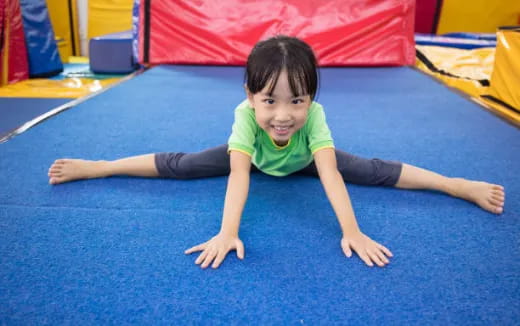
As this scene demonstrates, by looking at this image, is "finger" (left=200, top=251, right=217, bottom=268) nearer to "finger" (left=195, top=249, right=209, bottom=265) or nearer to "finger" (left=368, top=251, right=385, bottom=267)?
"finger" (left=195, top=249, right=209, bottom=265)

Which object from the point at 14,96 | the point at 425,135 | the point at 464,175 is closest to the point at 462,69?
the point at 425,135

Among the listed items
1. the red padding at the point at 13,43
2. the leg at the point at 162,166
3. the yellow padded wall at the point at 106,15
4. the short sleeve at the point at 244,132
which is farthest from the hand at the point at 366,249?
the yellow padded wall at the point at 106,15

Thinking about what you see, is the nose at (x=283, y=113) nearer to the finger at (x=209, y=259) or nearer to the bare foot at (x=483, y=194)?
the finger at (x=209, y=259)

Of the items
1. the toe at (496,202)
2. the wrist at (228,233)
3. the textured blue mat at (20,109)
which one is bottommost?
the textured blue mat at (20,109)

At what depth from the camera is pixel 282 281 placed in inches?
34.2

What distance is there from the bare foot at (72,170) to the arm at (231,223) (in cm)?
55

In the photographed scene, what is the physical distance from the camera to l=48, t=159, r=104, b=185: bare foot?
1.29m

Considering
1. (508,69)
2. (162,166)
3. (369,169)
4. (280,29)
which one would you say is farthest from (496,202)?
(280,29)

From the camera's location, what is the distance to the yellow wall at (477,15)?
208 inches

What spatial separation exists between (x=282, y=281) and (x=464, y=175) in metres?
0.90

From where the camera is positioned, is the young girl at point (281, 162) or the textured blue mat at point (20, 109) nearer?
the young girl at point (281, 162)

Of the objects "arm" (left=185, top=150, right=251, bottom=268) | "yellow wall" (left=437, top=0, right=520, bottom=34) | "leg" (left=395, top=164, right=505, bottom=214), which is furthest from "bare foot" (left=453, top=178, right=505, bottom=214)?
"yellow wall" (left=437, top=0, right=520, bottom=34)

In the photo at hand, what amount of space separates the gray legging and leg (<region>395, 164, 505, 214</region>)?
38mm

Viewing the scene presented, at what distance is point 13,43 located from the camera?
327cm
